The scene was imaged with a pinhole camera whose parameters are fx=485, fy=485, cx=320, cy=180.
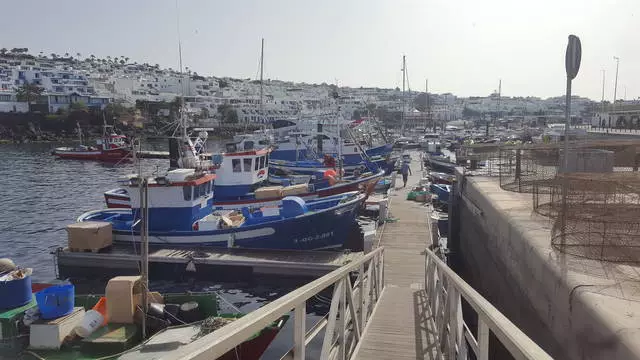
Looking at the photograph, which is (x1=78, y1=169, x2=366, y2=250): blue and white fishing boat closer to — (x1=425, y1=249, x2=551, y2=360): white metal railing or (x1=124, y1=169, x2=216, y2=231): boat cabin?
(x1=124, y1=169, x2=216, y2=231): boat cabin

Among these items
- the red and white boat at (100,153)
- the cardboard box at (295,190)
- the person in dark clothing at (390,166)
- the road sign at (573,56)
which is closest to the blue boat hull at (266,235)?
the cardboard box at (295,190)

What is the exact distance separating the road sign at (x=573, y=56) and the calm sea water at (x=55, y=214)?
6.25m

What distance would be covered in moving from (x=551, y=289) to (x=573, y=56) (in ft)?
12.1

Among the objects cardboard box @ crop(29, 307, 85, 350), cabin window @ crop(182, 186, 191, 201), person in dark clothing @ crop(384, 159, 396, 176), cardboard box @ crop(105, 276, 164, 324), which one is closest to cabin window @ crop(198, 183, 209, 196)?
cabin window @ crop(182, 186, 191, 201)

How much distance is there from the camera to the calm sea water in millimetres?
14070

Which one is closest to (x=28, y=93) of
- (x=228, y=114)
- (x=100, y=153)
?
(x=228, y=114)

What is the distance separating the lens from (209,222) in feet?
53.4

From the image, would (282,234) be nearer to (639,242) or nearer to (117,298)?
(117,298)

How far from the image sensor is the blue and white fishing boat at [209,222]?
1590cm

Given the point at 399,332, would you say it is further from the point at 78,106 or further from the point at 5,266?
the point at 78,106

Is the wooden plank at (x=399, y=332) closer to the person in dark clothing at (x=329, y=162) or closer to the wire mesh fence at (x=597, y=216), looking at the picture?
the wire mesh fence at (x=597, y=216)

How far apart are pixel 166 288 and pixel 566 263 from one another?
11.5 meters

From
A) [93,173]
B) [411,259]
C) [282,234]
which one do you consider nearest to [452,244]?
[411,259]

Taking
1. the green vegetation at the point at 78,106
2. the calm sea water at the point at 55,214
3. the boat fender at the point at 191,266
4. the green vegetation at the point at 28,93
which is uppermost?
the green vegetation at the point at 28,93
